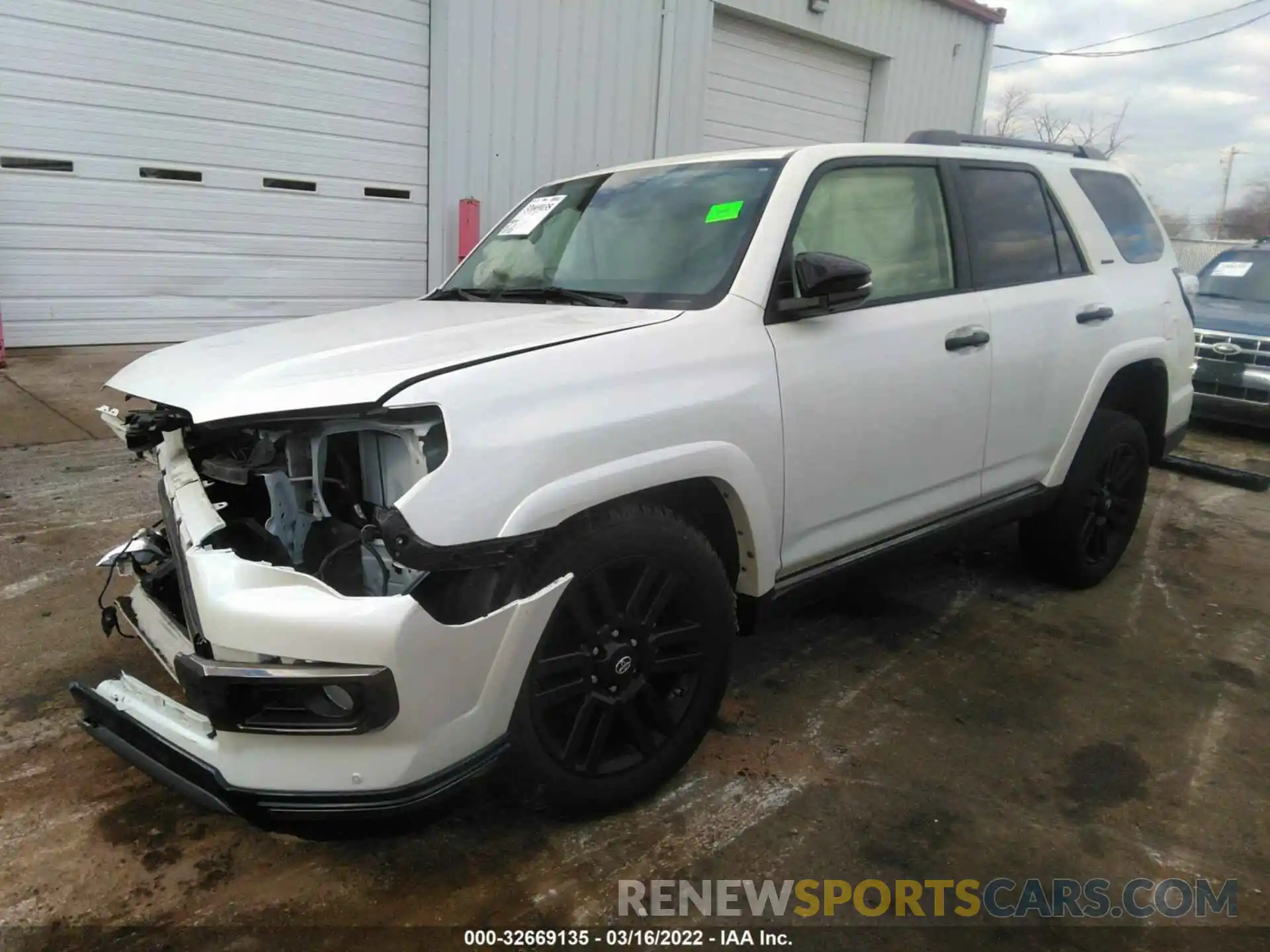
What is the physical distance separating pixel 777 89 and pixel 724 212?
993 centimetres

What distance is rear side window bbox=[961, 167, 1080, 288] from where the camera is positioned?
3.57m

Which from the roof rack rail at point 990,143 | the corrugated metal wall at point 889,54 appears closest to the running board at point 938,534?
the roof rack rail at point 990,143

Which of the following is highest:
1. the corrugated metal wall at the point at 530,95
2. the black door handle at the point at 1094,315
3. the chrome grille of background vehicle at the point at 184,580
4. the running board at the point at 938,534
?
the corrugated metal wall at the point at 530,95

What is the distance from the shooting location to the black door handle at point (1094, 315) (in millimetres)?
3861

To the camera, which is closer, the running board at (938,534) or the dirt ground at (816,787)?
the dirt ground at (816,787)

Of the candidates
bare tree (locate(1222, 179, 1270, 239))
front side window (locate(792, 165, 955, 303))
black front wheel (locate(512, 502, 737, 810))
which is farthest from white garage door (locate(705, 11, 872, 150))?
bare tree (locate(1222, 179, 1270, 239))

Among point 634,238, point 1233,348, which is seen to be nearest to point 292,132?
point 634,238

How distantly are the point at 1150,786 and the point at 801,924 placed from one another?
1335 millimetres

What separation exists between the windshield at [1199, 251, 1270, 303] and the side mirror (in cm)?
824

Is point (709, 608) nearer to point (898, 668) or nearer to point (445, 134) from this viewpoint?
point (898, 668)

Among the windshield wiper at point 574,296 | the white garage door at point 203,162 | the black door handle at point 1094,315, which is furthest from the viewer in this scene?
the white garage door at point 203,162

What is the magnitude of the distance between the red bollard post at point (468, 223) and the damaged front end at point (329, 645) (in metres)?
7.15

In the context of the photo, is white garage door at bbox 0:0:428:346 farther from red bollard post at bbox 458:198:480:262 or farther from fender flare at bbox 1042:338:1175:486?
fender flare at bbox 1042:338:1175:486

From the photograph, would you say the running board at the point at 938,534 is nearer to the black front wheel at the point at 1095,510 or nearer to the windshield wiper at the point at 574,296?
the black front wheel at the point at 1095,510
